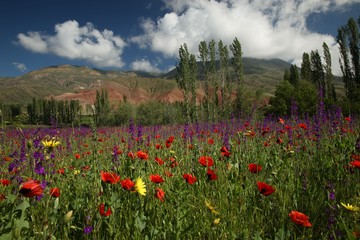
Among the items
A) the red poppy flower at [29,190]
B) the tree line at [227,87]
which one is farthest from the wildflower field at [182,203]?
the tree line at [227,87]

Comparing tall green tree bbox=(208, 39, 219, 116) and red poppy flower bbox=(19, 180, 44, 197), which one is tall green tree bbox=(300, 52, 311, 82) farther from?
red poppy flower bbox=(19, 180, 44, 197)

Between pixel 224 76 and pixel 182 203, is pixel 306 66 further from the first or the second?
pixel 182 203

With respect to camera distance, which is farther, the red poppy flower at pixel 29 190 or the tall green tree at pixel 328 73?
the tall green tree at pixel 328 73

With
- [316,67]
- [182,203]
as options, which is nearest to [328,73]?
[316,67]

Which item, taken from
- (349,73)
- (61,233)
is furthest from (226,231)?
(349,73)

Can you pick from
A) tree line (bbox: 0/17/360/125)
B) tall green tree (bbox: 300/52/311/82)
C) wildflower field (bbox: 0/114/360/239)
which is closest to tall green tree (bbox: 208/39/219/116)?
tree line (bbox: 0/17/360/125)

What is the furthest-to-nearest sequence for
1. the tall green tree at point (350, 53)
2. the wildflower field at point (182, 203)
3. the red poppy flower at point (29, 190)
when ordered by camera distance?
the tall green tree at point (350, 53)
the wildflower field at point (182, 203)
the red poppy flower at point (29, 190)

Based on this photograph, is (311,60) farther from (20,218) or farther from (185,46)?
(20,218)

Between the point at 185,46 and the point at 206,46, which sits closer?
the point at 185,46

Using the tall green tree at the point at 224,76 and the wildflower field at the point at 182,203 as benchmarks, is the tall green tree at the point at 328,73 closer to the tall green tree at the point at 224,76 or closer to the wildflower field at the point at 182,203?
the tall green tree at the point at 224,76

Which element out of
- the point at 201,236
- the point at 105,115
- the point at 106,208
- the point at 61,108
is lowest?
A: the point at 201,236

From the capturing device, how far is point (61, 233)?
2355 millimetres

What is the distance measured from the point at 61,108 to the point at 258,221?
320 feet

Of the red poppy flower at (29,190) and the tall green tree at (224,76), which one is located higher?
the tall green tree at (224,76)
